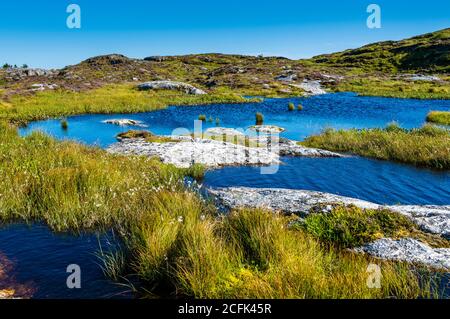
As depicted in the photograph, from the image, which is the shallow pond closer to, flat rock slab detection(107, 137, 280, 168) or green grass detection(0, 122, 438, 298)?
green grass detection(0, 122, 438, 298)

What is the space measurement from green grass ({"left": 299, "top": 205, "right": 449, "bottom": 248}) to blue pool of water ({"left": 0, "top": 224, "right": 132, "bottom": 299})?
6.11 meters

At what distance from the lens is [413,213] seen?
13258 millimetres

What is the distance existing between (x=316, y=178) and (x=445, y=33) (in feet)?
715

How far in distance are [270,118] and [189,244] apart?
44.2 meters

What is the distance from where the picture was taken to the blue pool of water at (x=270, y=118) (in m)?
39.6

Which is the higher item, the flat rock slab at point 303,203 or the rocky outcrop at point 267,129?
the rocky outcrop at point 267,129

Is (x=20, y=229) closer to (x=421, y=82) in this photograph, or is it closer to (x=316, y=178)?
(x=316, y=178)

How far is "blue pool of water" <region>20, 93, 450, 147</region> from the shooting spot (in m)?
39.6

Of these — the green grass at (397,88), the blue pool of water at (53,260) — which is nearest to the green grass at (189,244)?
the blue pool of water at (53,260)

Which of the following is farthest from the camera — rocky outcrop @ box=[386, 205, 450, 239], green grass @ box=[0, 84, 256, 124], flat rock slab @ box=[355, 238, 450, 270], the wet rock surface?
green grass @ box=[0, 84, 256, 124]

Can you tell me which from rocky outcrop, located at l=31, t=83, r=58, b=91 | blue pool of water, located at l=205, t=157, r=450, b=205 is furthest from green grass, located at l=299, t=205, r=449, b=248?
rocky outcrop, located at l=31, t=83, r=58, b=91

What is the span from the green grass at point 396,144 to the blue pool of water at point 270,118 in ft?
18.0

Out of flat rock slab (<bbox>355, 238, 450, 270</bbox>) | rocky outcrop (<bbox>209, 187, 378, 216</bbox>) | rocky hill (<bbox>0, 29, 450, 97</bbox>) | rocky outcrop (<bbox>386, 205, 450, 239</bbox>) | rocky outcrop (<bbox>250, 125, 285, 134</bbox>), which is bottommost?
flat rock slab (<bbox>355, 238, 450, 270</bbox>)

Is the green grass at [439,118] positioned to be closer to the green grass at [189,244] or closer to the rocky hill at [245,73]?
the green grass at [189,244]
